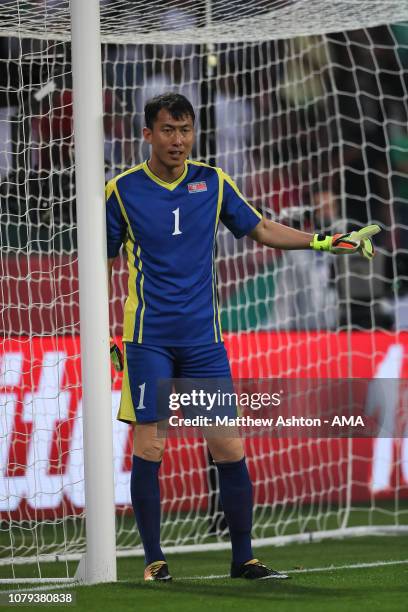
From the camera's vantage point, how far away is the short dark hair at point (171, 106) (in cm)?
432

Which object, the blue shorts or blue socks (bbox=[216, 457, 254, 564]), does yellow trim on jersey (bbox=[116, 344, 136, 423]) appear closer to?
the blue shorts

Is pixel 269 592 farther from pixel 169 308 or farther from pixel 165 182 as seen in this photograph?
pixel 165 182

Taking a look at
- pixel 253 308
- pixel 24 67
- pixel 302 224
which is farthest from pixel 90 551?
pixel 302 224

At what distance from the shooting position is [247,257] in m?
8.27

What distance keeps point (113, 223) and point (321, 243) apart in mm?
717

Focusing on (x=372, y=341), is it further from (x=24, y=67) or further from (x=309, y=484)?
(x=24, y=67)

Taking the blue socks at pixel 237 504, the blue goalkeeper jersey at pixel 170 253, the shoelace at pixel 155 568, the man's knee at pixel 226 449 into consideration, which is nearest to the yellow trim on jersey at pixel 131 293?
the blue goalkeeper jersey at pixel 170 253

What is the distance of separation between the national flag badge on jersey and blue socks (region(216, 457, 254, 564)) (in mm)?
926

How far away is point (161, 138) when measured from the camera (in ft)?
14.2

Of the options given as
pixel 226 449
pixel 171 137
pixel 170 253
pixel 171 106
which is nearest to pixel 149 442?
pixel 226 449

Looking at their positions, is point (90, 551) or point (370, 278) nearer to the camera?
point (90, 551)

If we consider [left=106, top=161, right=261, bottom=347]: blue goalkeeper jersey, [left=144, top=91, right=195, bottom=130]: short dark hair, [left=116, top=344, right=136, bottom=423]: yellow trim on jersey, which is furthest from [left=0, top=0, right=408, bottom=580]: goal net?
[left=116, top=344, right=136, bottom=423]: yellow trim on jersey

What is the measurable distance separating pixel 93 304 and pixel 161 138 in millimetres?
605

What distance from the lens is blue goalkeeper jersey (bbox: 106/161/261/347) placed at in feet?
14.2
